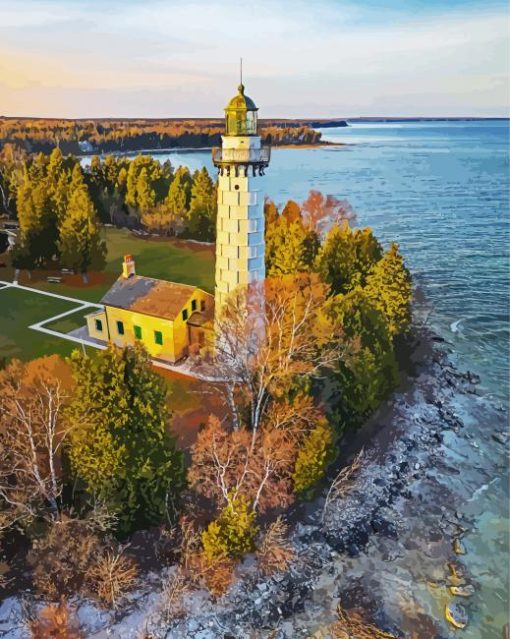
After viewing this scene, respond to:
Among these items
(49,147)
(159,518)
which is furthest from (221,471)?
(49,147)

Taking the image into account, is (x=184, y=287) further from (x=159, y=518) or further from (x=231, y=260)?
(x=159, y=518)

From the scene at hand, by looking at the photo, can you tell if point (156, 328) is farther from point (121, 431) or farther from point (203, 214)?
point (203, 214)

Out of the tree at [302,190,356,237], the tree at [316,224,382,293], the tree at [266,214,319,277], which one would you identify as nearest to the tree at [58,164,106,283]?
the tree at [266,214,319,277]

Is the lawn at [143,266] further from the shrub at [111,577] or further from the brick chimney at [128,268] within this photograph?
the shrub at [111,577]

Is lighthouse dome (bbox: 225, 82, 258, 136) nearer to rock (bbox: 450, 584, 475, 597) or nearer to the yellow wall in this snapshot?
the yellow wall

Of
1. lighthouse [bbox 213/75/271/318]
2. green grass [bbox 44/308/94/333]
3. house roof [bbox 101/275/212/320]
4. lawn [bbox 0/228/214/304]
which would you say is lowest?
lawn [bbox 0/228/214/304]

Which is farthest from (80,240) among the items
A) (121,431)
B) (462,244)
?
(462,244)
